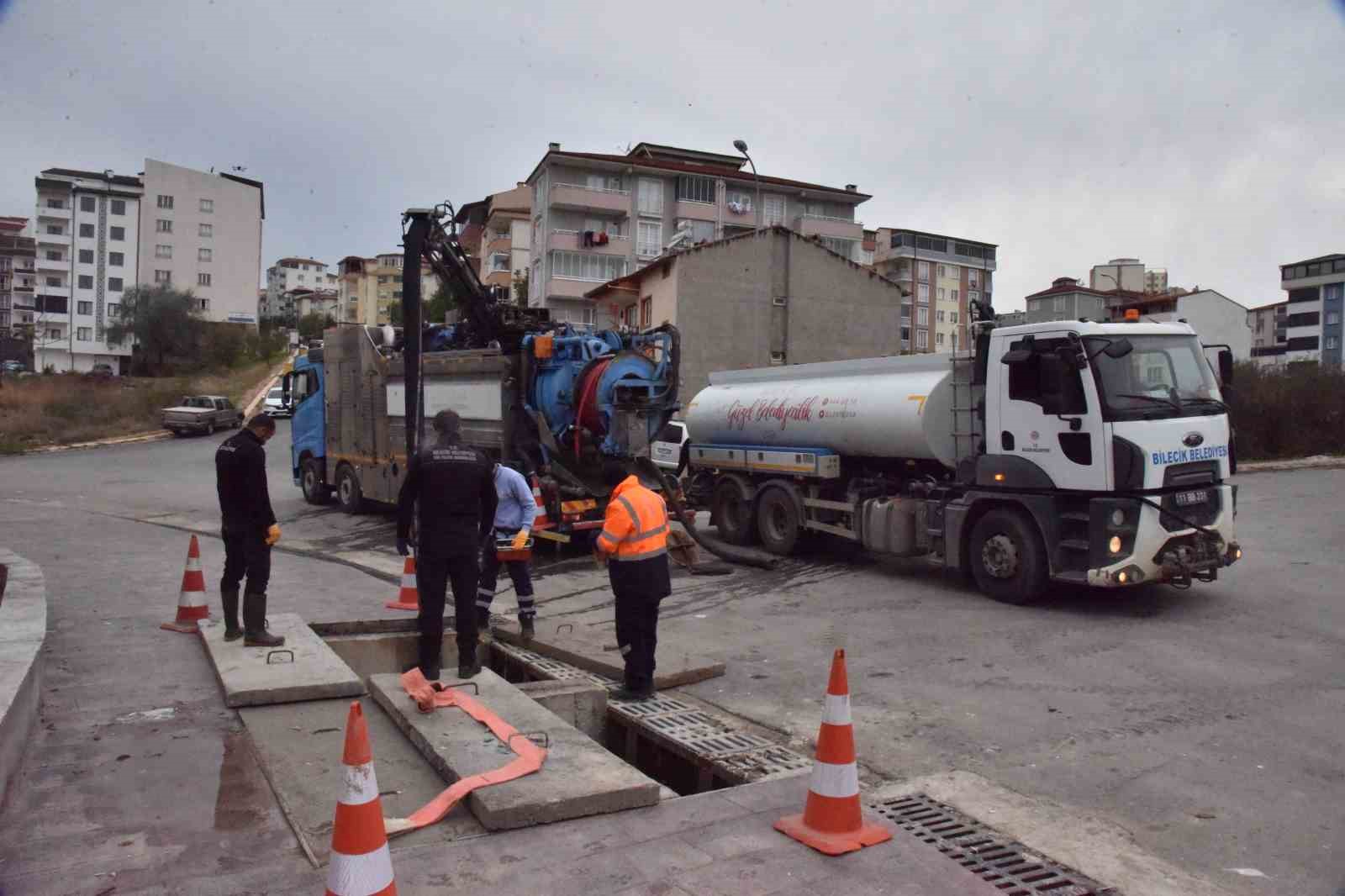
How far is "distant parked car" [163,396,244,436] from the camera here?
1497 inches

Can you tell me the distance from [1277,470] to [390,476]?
2392 centimetres

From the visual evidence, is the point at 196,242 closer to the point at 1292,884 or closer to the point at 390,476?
the point at 390,476

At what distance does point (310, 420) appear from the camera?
62.0ft

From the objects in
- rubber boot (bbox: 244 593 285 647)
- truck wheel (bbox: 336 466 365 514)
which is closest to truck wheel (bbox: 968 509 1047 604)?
rubber boot (bbox: 244 593 285 647)

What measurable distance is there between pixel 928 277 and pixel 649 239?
39.2m

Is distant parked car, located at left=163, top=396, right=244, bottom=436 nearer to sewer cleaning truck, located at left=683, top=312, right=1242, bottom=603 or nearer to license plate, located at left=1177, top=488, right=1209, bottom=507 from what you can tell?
sewer cleaning truck, located at left=683, top=312, right=1242, bottom=603

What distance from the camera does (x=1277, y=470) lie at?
27.7 meters

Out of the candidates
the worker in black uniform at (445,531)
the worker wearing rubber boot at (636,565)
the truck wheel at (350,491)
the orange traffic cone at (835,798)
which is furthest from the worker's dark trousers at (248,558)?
the truck wheel at (350,491)

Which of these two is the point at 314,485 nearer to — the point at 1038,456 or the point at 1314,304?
the point at 1038,456

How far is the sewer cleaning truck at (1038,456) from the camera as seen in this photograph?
30.8ft

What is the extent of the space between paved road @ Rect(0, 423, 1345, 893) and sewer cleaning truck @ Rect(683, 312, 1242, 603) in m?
0.56

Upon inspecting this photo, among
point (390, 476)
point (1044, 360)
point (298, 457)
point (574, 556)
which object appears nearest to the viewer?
point (1044, 360)

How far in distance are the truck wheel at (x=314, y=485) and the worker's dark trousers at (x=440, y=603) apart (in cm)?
1322

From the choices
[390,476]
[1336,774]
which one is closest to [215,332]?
[390,476]
